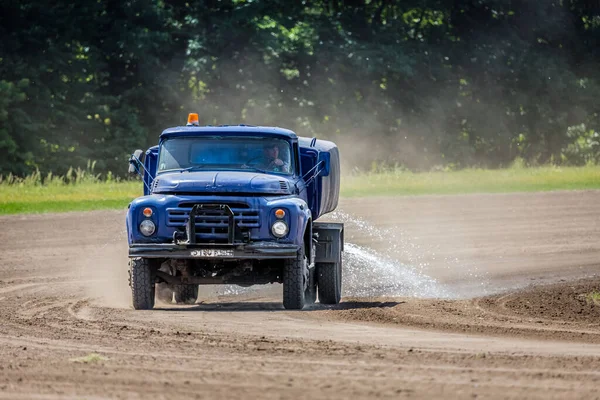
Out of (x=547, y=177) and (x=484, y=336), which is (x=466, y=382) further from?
(x=547, y=177)

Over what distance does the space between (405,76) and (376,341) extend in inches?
1803

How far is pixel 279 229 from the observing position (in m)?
17.2

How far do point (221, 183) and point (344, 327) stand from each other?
3.19m

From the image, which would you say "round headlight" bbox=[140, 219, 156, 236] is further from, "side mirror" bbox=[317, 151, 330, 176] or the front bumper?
"side mirror" bbox=[317, 151, 330, 176]

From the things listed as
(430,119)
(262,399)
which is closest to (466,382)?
(262,399)

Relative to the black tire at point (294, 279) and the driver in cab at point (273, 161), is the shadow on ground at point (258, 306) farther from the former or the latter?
the driver in cab at point (273, 161)

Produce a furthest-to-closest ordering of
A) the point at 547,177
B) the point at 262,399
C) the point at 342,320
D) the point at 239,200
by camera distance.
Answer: the point at 547,177 < the point at 239,200 < the point at 342,320 < the point at 262,399

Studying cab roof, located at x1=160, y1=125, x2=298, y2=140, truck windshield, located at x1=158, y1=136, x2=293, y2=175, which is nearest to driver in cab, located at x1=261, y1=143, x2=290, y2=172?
truck windshield, located at x1=158, y1=136, x2=293, y2=175

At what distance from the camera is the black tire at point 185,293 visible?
19.9m

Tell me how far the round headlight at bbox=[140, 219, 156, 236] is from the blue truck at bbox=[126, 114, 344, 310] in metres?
0.01

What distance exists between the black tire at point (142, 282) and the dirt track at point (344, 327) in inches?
19.7

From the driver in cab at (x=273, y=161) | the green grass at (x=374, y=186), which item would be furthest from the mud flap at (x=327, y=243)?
the green grass at (x=374, y=186)

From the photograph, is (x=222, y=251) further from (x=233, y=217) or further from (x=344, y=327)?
(x=344, y=327)

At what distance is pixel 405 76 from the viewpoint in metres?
58.7
